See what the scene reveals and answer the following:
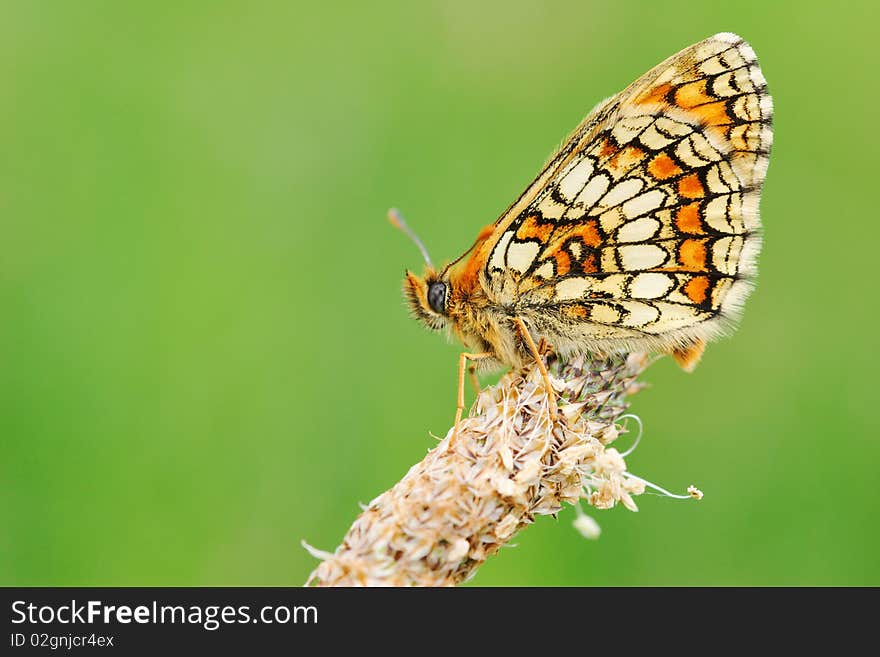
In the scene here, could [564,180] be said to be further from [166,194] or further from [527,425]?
[166,194]

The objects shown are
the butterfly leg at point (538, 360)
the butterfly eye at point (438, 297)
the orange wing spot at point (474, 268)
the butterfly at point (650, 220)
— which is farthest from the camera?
the butterfly eye at point (438, 297)

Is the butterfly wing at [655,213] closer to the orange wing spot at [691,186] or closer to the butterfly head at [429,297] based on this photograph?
the orange wing spot at [691,186]

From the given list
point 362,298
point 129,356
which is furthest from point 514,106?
point 129,356

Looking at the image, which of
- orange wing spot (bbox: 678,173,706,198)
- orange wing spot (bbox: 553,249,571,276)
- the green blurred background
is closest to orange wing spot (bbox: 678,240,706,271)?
orange wing spot (bbox: 678,173,706,198)

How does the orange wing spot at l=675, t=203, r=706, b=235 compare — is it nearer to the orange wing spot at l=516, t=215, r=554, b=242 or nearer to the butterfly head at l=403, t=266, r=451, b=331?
the orange wing spot at l=516, t=215, r=554, b=242

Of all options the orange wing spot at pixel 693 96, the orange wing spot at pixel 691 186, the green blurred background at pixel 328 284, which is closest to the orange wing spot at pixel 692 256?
the orange wing spot at pixel 691 186

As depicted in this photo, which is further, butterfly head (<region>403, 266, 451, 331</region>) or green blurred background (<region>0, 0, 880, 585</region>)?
green blurred background (<region>0, 0, 880, 585</region>)
